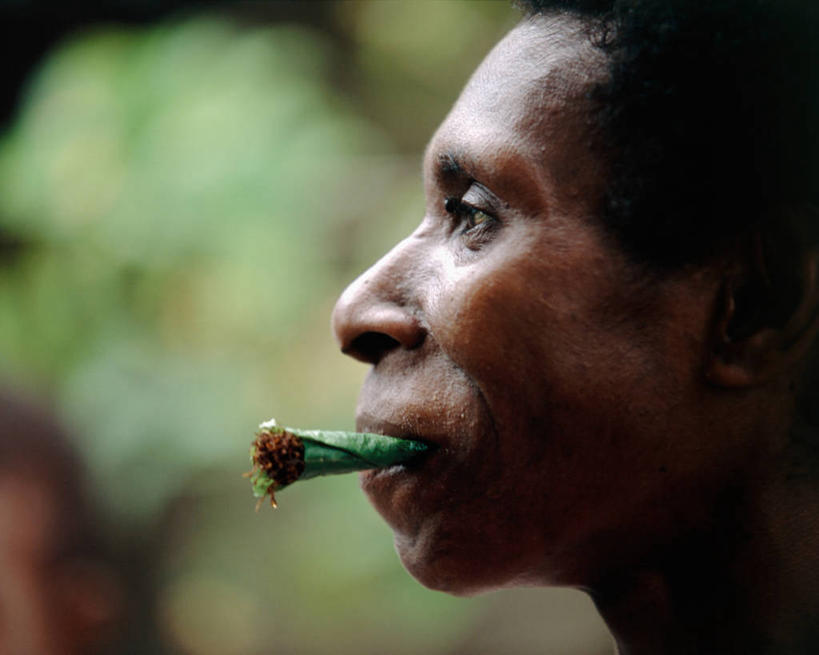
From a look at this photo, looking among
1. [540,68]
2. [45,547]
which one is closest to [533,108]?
[540,68]

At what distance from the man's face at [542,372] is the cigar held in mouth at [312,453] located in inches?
0.8

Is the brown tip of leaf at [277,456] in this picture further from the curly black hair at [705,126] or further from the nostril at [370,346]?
the curly black hair at [705,126]

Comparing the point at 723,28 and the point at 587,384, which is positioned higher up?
the point at 723,28

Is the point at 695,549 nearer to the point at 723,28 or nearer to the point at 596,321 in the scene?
the point at 596,321

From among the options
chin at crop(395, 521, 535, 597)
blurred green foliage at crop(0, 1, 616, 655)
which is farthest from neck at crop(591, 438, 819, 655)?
blurred green foliage at crop(0, 1, 616, 655)

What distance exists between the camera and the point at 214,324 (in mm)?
2514

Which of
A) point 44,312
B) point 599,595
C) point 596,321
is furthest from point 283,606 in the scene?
point 596,321

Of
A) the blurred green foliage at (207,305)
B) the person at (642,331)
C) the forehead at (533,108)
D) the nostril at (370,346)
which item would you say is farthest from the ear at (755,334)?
the blurred green foliage at (207,305)

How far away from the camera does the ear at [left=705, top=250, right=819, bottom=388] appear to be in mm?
833

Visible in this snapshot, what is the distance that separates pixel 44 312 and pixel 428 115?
1255 mm

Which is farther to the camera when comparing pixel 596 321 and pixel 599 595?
pixel 599 595

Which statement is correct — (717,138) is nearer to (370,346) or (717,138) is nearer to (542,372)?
(542,372)

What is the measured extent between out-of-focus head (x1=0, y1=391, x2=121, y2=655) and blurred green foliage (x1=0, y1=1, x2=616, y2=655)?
0.50ft

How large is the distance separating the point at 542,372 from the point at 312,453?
0.69 ft
